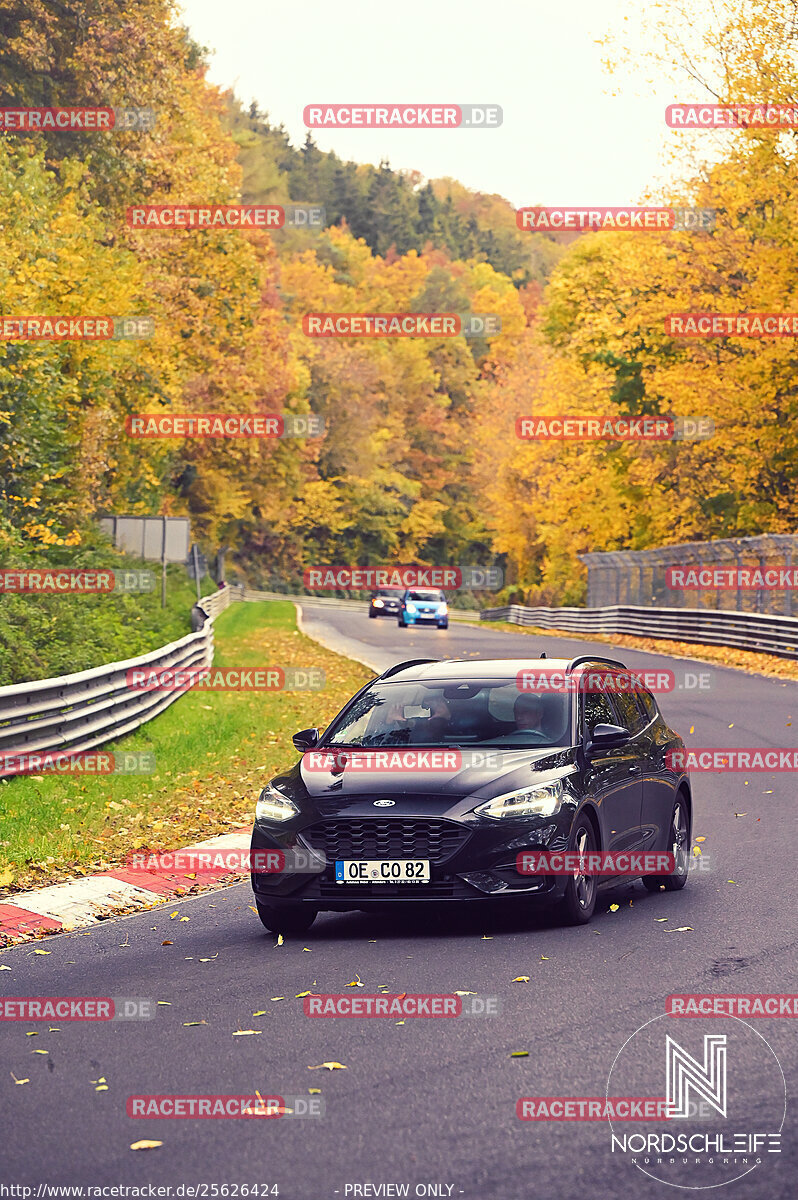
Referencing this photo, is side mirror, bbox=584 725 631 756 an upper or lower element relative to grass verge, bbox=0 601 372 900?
upper

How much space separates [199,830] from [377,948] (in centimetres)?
547

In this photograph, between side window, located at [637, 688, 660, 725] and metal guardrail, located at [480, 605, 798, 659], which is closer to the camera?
side window, located at [637, 688, 660, 725]

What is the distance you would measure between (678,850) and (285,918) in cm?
A: 306

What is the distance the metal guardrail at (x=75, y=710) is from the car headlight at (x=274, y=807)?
14.8 feet

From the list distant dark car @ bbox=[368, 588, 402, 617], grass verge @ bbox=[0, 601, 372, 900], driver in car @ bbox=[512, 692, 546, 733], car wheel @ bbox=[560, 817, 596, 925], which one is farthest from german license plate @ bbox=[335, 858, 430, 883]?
distant dark car @ bbox=[368, 588, 402, 617]

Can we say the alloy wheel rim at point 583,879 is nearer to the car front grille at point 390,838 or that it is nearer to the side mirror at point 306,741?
the car front grille at point 390,838

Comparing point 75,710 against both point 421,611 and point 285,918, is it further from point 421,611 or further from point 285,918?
point 421,611

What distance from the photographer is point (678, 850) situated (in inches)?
434

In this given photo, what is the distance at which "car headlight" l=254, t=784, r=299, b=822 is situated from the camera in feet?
30.5

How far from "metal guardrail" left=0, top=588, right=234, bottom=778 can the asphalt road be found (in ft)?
11.5

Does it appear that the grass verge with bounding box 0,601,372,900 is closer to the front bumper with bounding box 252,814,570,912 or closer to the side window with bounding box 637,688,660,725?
the front bumper with bounding box 252,814,570,912

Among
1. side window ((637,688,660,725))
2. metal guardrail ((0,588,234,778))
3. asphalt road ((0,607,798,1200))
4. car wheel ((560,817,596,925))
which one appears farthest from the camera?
metal guardrail ((0,588,234,778))

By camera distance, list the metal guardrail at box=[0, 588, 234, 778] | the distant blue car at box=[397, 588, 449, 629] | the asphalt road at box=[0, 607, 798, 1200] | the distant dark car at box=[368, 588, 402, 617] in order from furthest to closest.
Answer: the distant dark car at box=[368, 588, 402, 617] → the distant blue car at box=[397, 588, 449, 629] → the metal guardrail at box=[0, 588, 234, 778] → the asphalt road at box=[0, 607, 798, 1200]

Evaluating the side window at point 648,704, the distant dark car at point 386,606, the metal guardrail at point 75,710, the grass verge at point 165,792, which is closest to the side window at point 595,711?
the side window at point 648,704
